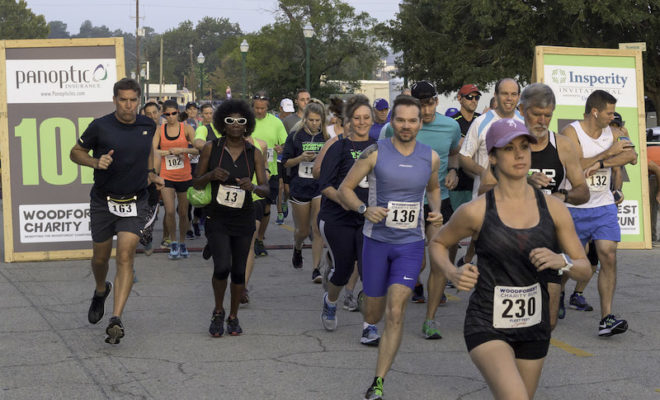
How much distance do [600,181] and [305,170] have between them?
13.2 feet

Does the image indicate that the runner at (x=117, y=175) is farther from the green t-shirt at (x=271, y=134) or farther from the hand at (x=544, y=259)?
Result: the green t-shirt at (x=271, y=134)

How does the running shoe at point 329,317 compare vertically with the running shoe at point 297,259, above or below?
below

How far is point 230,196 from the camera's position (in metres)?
7.73

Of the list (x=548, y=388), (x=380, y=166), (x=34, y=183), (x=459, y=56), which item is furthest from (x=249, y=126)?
(x=459, y=56)

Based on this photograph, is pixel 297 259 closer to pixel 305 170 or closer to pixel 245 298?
pixel 305 170

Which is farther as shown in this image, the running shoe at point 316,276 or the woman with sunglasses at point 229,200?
the running shoe at point 316,276

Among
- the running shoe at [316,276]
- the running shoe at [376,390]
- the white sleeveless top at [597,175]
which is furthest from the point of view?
the running shoe at [316,276]

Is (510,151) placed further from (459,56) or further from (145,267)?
(459,56)

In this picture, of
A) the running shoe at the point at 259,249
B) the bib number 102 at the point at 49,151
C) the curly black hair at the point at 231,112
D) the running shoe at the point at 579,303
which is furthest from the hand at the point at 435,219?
the bib number 102 at the point at 49,151

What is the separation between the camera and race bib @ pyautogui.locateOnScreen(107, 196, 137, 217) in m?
7.76

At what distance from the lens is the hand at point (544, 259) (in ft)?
13.3

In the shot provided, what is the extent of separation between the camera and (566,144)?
263 inches

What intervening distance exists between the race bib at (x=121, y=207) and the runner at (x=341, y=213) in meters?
1.50

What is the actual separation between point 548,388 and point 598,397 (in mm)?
342
